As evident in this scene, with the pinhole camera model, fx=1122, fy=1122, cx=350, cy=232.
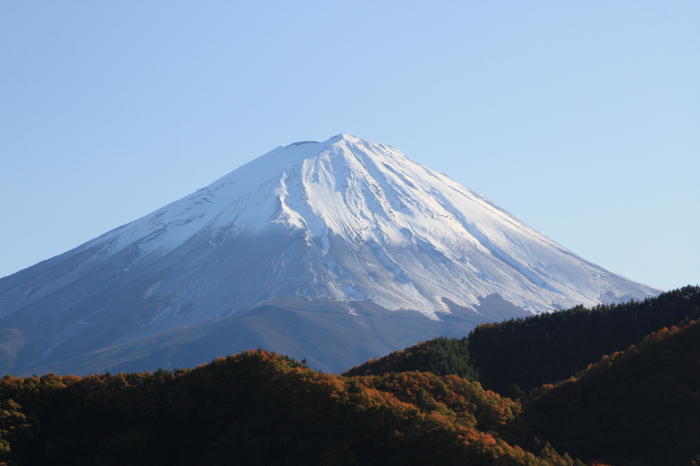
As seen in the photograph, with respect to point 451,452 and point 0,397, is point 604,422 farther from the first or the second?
point 0,397

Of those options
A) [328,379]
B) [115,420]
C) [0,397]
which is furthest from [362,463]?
[0,397]

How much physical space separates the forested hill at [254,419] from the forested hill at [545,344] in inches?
595

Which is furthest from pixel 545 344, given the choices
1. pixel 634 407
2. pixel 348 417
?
pixel 348 417

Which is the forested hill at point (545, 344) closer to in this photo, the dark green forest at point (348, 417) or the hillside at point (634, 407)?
the dark green forest at point (348, 417)

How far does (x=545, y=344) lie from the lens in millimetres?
71812

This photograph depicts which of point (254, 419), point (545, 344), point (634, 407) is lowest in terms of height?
point (634, 407)

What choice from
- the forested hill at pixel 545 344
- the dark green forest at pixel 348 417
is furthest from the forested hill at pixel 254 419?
the forested hill at pixel 545 344

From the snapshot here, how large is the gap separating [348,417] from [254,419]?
14.4 ft

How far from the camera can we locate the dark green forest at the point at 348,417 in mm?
42812

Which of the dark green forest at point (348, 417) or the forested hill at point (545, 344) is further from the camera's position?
the forested hill at point (545, 344)

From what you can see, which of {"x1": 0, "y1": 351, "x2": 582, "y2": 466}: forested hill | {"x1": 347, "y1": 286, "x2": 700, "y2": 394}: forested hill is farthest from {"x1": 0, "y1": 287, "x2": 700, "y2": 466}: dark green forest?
{"x1": 347, "y1": 286, "x2": 700, "y2": 394}: forested hill

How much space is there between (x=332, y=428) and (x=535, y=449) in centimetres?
904

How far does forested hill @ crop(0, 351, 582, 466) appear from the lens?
4222cm

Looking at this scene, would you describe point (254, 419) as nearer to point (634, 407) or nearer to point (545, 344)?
point (634, 407)
